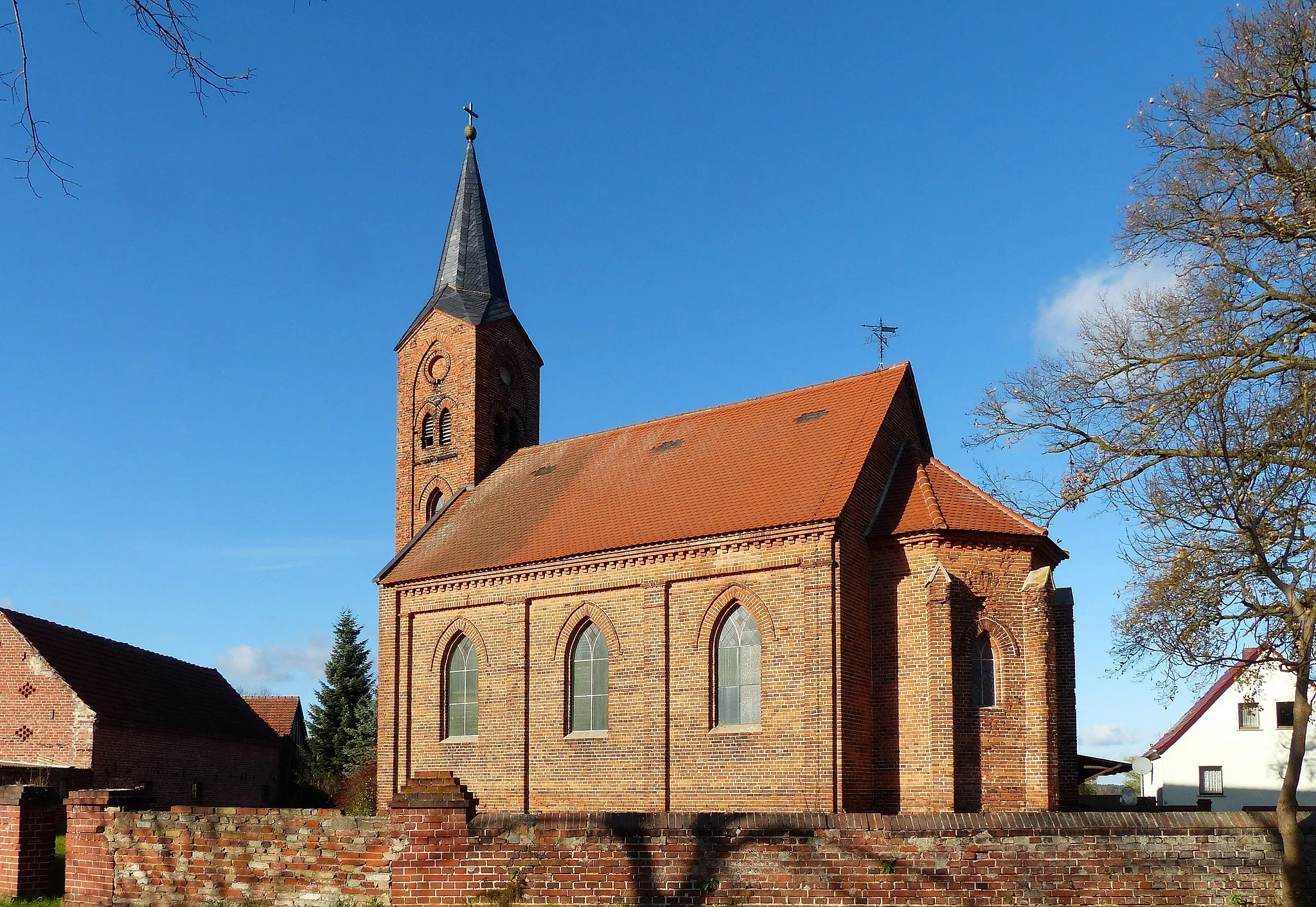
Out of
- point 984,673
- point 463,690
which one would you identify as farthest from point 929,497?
point 463,690

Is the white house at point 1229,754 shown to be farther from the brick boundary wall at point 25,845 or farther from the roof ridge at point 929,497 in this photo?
the brick boundary wall at point 25,845

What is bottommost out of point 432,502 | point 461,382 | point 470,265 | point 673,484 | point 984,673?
point 984,673

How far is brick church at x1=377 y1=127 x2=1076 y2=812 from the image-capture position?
2070 cm

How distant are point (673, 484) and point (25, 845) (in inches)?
570

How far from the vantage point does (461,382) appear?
105ft

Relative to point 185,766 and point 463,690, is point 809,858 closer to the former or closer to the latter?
point 463,690

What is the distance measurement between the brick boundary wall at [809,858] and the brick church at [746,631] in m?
8.87

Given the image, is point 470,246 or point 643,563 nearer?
point 643,563

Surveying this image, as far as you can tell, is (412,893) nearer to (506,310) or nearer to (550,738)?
(550,738)

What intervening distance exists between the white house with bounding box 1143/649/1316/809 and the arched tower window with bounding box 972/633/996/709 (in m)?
19.1

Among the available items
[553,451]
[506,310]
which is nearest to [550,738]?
[553,451]

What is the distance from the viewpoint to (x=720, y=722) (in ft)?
72.0

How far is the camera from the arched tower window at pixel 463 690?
2581 cm

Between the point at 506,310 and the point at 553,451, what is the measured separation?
5.15 metres
